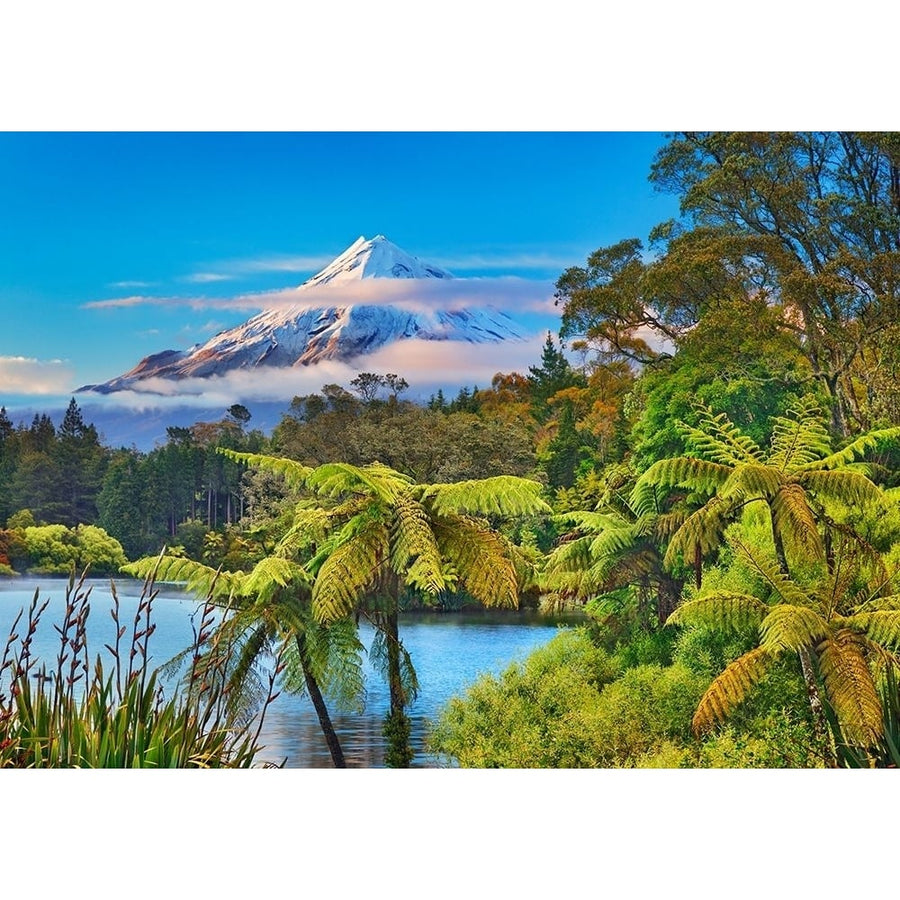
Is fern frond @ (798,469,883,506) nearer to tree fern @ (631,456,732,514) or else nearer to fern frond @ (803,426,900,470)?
fern frond @ (803,426,900,470)

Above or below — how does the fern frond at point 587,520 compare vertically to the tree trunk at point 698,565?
above

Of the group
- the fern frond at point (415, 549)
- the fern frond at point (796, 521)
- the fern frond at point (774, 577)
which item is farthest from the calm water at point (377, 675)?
the fern frond at point (796, 521)

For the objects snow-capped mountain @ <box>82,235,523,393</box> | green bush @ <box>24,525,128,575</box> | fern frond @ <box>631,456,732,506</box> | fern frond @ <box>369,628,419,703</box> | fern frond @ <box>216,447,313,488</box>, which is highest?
snow-capped mountain @ <box>82,235,523,393</box>

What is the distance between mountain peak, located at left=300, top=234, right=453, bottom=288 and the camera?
613 centimetres

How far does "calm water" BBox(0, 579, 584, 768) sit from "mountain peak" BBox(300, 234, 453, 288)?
183 cm

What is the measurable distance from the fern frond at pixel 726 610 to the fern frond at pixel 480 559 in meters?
0.89

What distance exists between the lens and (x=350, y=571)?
19.6 ft

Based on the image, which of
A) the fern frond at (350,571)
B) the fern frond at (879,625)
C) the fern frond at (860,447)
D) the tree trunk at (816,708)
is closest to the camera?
the fern frond at (879,625)

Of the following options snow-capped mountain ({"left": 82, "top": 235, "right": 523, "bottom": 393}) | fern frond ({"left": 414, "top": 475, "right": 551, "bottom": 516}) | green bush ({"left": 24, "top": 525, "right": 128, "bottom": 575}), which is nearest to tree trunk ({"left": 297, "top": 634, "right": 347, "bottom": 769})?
fern frond ({"left": 414, "top": 475, "right": 551, "bottom": 516})

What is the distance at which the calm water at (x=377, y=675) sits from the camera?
236 inches

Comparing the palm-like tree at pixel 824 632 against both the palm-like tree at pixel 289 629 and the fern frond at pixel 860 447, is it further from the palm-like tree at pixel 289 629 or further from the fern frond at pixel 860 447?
the palm-like tree at pixel 289 629
